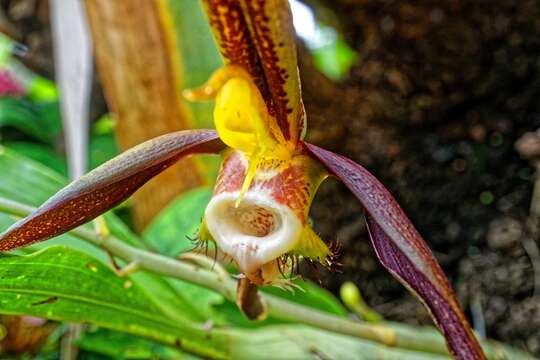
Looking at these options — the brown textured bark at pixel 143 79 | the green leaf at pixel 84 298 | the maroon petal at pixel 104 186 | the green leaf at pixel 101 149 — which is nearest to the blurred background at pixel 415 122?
the brown textured bark at pixel 143 79

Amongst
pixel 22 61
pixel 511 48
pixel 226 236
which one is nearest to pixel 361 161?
pixel 511 48

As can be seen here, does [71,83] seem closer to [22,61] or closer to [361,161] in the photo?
[361,161]

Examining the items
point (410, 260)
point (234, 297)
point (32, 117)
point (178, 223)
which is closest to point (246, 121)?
point (410, 260)

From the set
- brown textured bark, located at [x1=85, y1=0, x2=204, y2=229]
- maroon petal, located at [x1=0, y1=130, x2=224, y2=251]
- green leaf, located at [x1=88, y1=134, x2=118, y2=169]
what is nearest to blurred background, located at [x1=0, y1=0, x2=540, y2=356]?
brown textured bark, located at [x1=85, y1=0, x2=204, y2=229]

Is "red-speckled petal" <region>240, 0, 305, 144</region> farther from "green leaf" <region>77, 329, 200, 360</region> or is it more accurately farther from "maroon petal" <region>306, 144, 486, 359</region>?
"green leaf" <region>77, 329, 200, 360</region>

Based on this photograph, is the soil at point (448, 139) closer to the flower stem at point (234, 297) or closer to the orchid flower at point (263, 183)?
the flower stem at point (234, 297)

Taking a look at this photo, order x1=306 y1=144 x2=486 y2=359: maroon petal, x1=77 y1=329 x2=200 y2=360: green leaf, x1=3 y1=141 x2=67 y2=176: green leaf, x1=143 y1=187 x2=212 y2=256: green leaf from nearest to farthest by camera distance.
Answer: x1=306 y1=144 x2=486 y2=359: maroon petal, x1=77 y1=329 x2=200 y2=360: green leaf, x1=143 y1=187 x2=212 y2=256: green leaf, x1=3 y1=141 x2=67 y2=176: green leaf
